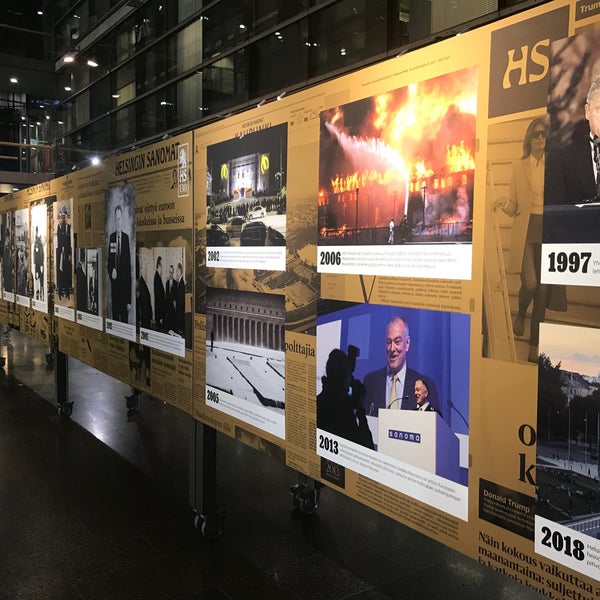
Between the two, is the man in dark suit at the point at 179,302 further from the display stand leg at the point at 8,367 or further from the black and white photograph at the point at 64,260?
the display stand leg at the point at 8,367

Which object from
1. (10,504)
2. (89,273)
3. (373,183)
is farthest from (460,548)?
(89,273)

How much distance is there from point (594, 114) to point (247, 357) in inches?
80.9

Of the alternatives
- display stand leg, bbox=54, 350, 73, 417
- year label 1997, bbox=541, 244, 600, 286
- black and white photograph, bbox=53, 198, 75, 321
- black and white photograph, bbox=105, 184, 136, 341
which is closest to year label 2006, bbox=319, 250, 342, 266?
year label 1997, bbox=541, 244, 600, 286

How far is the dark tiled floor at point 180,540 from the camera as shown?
10.1 ft

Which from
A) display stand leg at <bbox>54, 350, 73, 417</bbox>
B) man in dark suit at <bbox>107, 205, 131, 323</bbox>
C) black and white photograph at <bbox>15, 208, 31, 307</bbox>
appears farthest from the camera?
black and white photograph at <bbox>15, 208, 31, 307</bbox>

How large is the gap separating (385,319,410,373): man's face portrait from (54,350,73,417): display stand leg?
505 centimetres

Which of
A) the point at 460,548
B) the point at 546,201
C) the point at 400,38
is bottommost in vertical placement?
the point at 460,548

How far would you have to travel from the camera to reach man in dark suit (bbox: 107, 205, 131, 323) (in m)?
4.67

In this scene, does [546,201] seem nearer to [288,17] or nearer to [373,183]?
[373,183]

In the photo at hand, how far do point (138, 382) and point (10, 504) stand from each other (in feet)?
3.76

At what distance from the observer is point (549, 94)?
1.72 metres

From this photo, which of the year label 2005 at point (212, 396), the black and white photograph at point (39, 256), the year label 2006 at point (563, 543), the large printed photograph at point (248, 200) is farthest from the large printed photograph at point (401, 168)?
the black and white photograph at point (39, 256)

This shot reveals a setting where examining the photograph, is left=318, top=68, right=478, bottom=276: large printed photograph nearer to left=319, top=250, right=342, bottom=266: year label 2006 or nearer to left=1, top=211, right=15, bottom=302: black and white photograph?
left=319, top=250, right=342, bottom=266: year label 2006

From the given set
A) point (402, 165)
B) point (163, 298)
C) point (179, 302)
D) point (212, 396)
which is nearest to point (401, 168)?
point (402, 165)
